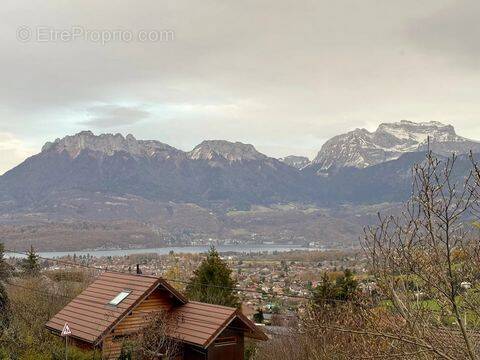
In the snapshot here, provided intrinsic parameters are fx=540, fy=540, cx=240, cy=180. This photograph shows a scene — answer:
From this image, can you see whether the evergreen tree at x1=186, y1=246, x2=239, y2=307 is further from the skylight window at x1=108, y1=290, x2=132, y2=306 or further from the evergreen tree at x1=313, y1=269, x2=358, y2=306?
the skylight window at x1=108, y1=290, x2=132, y2=306

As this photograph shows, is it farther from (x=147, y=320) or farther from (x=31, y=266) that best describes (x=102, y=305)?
(x=31, y=266)

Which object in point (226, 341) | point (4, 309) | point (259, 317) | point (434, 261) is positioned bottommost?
point (259, 317)

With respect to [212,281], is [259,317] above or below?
below

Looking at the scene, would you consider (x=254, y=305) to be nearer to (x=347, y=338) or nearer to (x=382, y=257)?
(x=347, y=338)

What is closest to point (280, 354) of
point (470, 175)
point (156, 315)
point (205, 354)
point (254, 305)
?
point (205, 354)

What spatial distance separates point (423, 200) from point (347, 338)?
9.19 m

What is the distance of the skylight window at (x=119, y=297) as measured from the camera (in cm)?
1802

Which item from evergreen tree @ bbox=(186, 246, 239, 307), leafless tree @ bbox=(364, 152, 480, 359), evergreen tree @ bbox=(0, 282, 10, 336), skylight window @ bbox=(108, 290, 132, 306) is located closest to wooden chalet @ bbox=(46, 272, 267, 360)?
skylight window @ bbox=(108, 290, 132, 306)

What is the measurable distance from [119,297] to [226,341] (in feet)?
12.8

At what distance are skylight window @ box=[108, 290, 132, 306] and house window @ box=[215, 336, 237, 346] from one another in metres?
3.43

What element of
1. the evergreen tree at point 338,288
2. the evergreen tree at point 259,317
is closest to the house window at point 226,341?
the evergreen tree at point 338,288

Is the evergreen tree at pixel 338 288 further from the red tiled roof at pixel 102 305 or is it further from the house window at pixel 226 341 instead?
the red tiled roof at pixel 102 305

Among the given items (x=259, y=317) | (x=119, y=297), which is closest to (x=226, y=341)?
(x=119, y=297)

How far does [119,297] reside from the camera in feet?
60.0
